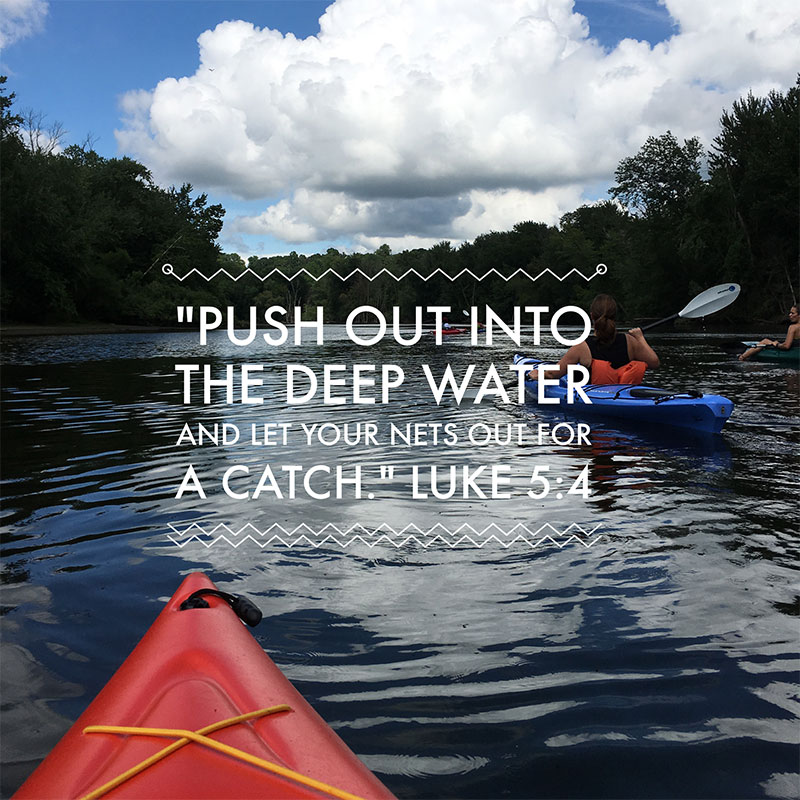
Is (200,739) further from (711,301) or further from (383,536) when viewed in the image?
(711,301)

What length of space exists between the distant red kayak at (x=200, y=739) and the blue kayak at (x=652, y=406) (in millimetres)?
6498

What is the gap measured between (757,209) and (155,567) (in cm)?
4800

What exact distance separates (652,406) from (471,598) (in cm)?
534

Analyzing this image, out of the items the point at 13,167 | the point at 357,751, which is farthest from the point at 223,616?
the point at 13,167

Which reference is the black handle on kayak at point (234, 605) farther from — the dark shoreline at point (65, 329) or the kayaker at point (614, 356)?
the dark shoreline at point (65, 329)

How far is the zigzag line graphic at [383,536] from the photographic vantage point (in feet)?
14.5

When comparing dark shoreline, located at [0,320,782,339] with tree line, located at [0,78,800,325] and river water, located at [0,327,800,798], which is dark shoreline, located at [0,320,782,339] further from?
river water, located at [0,327,800,798]

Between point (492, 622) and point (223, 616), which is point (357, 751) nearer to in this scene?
point (223, 616)

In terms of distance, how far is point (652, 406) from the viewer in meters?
8.20

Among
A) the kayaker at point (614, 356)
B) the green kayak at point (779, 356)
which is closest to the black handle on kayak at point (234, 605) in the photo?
the kayaker at point (614, 356)

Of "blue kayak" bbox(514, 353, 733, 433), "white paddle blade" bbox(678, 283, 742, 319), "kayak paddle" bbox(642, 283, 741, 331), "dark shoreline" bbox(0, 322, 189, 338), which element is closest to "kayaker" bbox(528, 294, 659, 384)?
"blue kayak" bbox(514, 353, 733, 433)

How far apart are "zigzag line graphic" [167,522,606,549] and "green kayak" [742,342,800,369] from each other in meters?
12.5

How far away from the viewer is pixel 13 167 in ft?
124

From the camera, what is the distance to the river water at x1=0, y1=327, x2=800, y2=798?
2332mm
